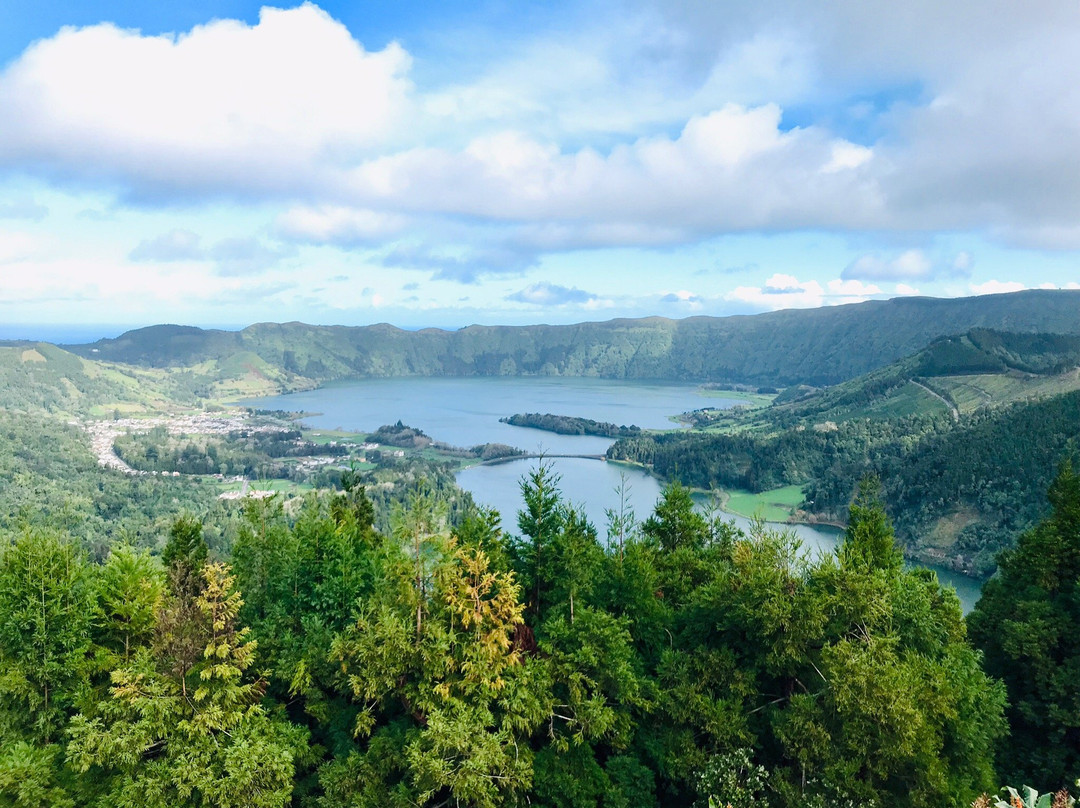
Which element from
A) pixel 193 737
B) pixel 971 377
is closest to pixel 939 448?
pixel 971 377

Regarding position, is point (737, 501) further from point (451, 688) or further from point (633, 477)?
point (451, 688)

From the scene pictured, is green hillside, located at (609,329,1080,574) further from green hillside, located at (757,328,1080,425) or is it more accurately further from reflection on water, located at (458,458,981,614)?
reflection on water, located at (458,458,981,614)

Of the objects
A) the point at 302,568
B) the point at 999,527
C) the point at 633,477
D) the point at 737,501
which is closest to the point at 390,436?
the point at 633,477

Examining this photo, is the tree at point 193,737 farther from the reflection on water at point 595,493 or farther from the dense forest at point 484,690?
the reflection on water at point 595,493

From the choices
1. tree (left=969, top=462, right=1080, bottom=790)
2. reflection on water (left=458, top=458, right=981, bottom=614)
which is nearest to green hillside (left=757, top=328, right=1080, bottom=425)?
reflection on water (left=458, top=458, right=981, bottom=614)

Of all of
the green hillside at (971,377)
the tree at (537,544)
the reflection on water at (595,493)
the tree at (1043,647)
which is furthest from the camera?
the green hillside at (971,377)

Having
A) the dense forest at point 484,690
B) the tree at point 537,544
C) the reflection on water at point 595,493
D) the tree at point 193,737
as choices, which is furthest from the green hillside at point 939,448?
the tree at point 193,737
